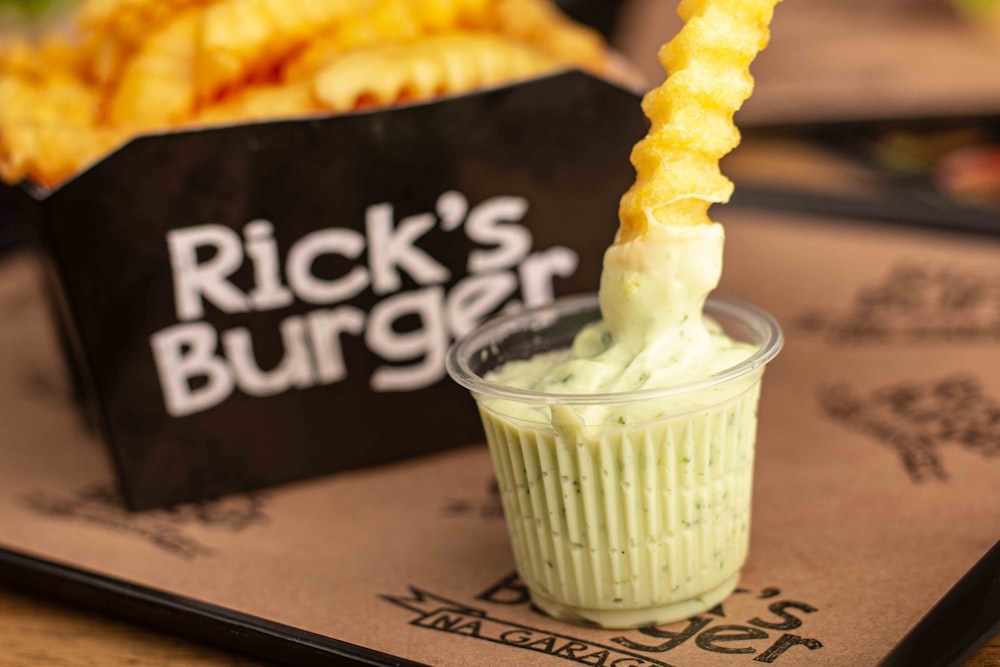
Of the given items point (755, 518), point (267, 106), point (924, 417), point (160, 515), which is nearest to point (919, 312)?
point (924, 417)

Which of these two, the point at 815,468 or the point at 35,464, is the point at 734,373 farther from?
the point at 35,464

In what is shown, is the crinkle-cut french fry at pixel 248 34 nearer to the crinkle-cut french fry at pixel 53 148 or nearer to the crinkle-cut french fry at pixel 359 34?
the crinkle-cut french fry at pixel 359 34

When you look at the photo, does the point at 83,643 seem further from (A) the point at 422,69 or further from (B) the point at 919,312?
(B) the point at 919,312

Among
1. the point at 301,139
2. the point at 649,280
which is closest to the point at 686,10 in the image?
the point at 649,280

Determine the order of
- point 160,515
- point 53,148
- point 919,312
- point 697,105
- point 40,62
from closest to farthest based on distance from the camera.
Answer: point 697,105 → point 53,148 → point 160,515 → point 40,62 → point 919,312

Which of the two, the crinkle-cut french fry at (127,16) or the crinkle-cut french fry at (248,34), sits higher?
the crinkle-cut french fry at (127,16)

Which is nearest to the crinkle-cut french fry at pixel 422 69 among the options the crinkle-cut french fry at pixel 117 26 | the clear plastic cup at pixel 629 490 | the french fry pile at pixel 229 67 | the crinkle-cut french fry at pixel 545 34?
the french fry pile at pixel 229 67
